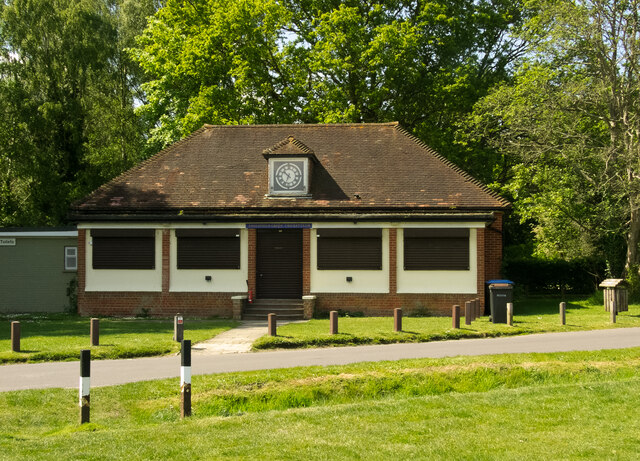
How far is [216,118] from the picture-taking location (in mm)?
37594

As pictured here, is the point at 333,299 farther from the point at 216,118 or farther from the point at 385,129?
the point at 216,118

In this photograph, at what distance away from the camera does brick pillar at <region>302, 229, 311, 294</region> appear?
26.5 metres

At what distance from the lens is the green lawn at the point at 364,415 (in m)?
8.07

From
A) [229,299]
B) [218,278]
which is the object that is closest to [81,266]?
[218,278]

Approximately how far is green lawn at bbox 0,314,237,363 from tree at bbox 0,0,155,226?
2075 cm

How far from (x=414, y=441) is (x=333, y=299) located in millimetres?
17947

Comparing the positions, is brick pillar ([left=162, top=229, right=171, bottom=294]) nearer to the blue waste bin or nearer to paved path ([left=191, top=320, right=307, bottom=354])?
paved path ([left=191, top=320, right=307, bottom=354])

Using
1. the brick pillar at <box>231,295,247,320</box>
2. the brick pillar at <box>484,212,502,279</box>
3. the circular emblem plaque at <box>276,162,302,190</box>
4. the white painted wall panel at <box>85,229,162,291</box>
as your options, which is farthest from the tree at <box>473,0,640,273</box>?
the white painted wall panel at <box>85,229,162,291</box>

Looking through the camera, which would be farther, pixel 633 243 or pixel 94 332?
pixel 633 243

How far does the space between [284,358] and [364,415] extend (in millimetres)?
6222

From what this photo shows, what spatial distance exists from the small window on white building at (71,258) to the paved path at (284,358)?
12987mm

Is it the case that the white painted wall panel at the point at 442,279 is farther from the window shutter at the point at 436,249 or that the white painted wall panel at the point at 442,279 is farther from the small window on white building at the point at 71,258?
the small window on white building at the point at 71,258

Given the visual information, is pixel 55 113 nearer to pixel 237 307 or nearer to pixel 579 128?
pixel 237 307

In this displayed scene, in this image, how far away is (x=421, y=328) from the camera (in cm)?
2091
